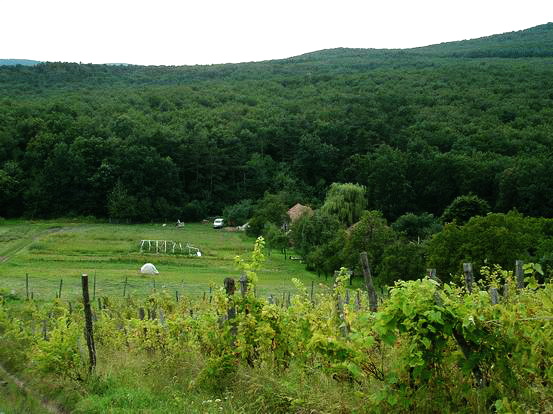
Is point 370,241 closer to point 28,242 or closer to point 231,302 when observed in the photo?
point 231,302

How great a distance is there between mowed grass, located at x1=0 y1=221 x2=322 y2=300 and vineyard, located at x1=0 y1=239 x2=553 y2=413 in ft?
49.6

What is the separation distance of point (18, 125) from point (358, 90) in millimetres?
57939

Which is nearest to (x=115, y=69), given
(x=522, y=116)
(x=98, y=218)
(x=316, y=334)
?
(x=98, y=218)

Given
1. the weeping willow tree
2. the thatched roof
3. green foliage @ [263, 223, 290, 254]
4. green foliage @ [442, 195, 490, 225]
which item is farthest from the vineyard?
the thatched roof

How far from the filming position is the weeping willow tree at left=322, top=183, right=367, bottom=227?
53312 millimetres

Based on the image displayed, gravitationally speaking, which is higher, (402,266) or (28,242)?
(402,266)

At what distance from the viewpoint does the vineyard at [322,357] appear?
17.1 ft

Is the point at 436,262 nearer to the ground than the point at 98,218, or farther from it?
farther from it

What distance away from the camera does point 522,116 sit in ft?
249

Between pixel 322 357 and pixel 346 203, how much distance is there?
47.3m

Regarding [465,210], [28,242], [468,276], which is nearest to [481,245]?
[465,210]

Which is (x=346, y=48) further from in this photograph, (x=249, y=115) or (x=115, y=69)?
(x=249, y=115)

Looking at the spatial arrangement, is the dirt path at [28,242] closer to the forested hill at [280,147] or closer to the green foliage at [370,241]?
the forested hill at [280,147]

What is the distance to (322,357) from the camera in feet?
22.8
